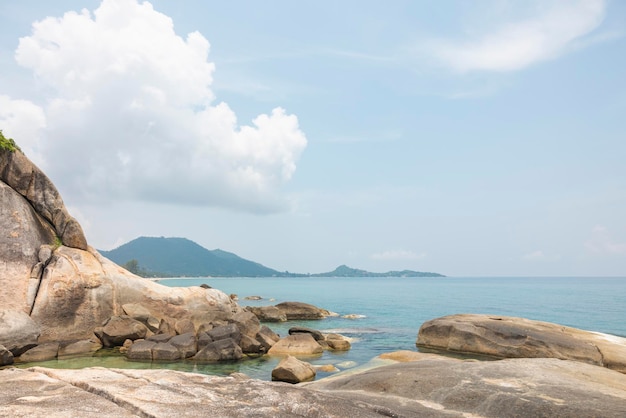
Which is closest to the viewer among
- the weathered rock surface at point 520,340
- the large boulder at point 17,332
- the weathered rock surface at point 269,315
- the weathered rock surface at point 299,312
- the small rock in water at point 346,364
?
the large boulder at point 17,332

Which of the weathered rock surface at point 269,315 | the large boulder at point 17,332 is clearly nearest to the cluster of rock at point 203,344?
the large boulder at point 17,332

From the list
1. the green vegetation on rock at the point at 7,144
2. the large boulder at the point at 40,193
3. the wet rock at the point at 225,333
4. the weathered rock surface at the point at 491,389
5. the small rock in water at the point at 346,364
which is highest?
the green vegetation on rock at the point at 7,144

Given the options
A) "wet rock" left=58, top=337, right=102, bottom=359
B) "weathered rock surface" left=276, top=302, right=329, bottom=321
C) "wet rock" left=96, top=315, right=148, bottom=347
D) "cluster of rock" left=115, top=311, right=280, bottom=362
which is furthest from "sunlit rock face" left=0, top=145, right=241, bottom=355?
"weathered rock surface" left=276, top=302, right=329, bottom=321

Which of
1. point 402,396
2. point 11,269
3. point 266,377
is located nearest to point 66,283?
point 11,269

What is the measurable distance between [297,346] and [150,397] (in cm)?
1928

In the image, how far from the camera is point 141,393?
9.16 meters

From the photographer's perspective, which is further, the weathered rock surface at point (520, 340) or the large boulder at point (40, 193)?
the large boulder at point (40, 193)

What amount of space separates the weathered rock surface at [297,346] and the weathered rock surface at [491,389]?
1275 centimetres

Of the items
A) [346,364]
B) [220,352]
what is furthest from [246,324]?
[346,364]

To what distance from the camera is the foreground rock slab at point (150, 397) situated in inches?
314

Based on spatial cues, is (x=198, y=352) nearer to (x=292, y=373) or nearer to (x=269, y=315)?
(x=292, y=373)

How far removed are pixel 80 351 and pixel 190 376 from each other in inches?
609

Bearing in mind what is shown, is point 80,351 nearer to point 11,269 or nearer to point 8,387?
point 11,269

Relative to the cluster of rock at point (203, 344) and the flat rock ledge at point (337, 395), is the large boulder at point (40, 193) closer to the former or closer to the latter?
the cluster of rock at point (203, 344)
